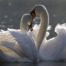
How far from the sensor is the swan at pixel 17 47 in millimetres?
13320

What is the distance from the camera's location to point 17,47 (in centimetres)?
1344

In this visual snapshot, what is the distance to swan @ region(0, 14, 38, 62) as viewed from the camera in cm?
1332

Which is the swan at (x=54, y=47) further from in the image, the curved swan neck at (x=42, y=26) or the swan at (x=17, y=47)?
the swan at (x=17, y=47)

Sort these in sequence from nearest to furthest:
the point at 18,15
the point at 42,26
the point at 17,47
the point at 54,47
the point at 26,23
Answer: the point at 17,47, the point at 54,47, the point at 26,23, the point at 42,26, the point at 18,15

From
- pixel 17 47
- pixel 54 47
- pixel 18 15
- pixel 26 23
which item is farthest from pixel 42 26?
pixel 18 15

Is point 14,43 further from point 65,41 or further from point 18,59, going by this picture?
point 65,41

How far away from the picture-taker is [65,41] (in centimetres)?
1391

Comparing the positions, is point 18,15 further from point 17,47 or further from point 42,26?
point 17,47

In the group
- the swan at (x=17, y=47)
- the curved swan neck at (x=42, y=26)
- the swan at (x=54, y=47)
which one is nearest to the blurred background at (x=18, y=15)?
the curved swan neck at (x=42, y=26)

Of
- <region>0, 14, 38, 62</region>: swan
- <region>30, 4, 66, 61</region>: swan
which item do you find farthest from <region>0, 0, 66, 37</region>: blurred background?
<region>0, 14, 38, 62</region>: swan

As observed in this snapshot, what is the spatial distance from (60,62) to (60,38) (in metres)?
0.62

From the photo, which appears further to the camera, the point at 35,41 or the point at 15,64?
Result: the point at 35,41

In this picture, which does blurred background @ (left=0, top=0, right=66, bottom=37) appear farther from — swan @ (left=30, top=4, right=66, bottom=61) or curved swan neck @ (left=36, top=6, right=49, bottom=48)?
swan @ (left=30, top=4, right=66, bottom=61)

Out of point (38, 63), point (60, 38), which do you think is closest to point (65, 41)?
point (60, 38)
